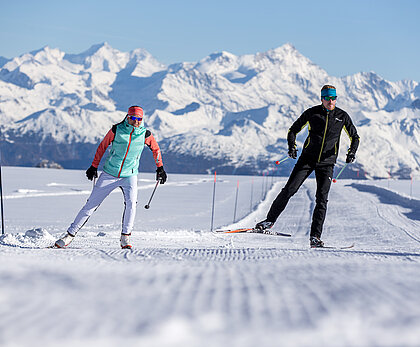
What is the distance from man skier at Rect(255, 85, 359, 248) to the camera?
591cm

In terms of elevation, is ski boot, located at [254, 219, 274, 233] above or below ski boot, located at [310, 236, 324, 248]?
above

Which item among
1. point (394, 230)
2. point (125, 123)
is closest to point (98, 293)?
point (125, 123)

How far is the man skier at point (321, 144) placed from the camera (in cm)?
591

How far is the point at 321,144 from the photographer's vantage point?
5.92 metres

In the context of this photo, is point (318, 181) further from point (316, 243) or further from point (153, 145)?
point (153, 145)

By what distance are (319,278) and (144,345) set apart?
1206 millimetres

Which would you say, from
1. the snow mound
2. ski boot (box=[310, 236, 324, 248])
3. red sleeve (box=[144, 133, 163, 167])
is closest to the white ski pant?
red sleeve (box=[144, 133, 163, 167])

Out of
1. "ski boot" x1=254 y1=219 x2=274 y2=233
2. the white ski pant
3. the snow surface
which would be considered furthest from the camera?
"ski boot" x1=254 y1=219 x2=274 y2=233

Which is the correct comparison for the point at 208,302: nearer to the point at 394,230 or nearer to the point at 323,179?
the point at 323,179

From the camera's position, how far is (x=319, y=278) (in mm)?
2674

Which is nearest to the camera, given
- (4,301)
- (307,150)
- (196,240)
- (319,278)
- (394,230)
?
(4,301)

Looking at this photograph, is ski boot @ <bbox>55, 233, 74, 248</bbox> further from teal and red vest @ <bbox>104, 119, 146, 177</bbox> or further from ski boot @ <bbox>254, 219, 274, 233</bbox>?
ski boot @ <bbox>254, 219, 274, 233</bbox>

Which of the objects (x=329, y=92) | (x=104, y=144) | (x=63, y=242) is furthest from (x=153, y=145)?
(x=329, y=92)

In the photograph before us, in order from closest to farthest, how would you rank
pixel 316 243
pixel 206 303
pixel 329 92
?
pixel 206 303 < pixel 329 92 < pixel 316 243
